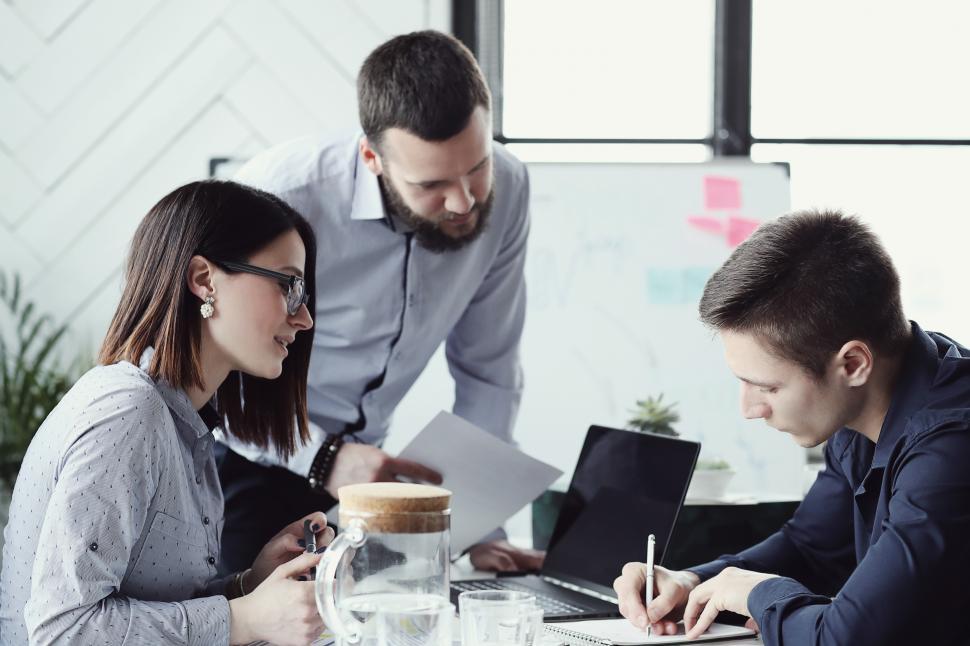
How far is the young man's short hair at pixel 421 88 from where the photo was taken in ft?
6.08

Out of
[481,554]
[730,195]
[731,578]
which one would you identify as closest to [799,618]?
[731,578]

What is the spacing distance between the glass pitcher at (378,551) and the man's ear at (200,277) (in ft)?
1.57

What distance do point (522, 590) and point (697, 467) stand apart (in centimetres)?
40

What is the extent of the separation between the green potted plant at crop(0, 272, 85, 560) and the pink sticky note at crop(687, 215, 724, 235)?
190 cm

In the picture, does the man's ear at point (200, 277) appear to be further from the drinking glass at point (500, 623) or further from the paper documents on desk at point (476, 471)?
the drinking glass at point (500, 623)

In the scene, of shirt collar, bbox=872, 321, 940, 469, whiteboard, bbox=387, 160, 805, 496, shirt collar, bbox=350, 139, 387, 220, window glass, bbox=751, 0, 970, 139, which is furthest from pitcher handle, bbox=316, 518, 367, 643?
window glass, bbox=751, 0, 970, 139

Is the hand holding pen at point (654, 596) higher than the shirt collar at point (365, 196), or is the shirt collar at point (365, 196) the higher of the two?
the shirt collar at point (365, 196)

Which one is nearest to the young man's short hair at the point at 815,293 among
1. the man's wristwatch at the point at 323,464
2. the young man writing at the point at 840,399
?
the young man writing at the point at 840,399

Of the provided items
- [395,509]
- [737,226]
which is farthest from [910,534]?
[737,226]

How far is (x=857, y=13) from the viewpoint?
11.9 feet

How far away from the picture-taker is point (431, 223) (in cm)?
198

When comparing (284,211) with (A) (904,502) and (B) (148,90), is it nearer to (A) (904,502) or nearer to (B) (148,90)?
(A) (904,502)

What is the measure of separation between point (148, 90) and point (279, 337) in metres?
2.19

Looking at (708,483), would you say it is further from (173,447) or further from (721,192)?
(721,192)
